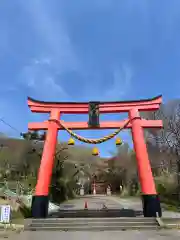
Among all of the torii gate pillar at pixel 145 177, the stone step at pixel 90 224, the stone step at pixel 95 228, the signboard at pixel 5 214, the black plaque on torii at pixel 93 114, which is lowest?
the stone step at pixel 95 228

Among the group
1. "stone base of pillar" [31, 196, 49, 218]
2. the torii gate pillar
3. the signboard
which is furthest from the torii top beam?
the signboard

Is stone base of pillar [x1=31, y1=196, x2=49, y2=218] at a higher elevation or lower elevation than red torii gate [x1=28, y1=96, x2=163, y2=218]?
lower

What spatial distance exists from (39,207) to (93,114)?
19.0ft

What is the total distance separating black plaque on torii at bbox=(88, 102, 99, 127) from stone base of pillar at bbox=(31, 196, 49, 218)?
4760mm

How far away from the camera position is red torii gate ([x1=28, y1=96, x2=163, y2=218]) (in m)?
12.0

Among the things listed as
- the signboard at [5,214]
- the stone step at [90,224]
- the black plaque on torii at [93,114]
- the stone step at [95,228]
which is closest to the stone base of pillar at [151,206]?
the stone step at [90,224]

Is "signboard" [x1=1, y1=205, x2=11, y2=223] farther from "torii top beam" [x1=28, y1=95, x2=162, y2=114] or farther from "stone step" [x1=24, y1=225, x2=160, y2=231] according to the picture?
"torii top beam" [x1=28, y1=95, x2=162, y2=114]

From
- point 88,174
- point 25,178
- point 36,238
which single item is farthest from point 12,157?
point 88,174

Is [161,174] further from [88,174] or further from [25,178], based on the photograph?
[88,174]

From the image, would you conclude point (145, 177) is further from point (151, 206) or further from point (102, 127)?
point (102, 127)

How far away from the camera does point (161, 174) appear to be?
25.6 m

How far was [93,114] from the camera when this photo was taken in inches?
567

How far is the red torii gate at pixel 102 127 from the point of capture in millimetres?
11969

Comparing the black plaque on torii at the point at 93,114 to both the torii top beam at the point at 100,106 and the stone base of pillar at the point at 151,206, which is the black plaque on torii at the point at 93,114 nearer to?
the torii top beam at the point at 100,106
